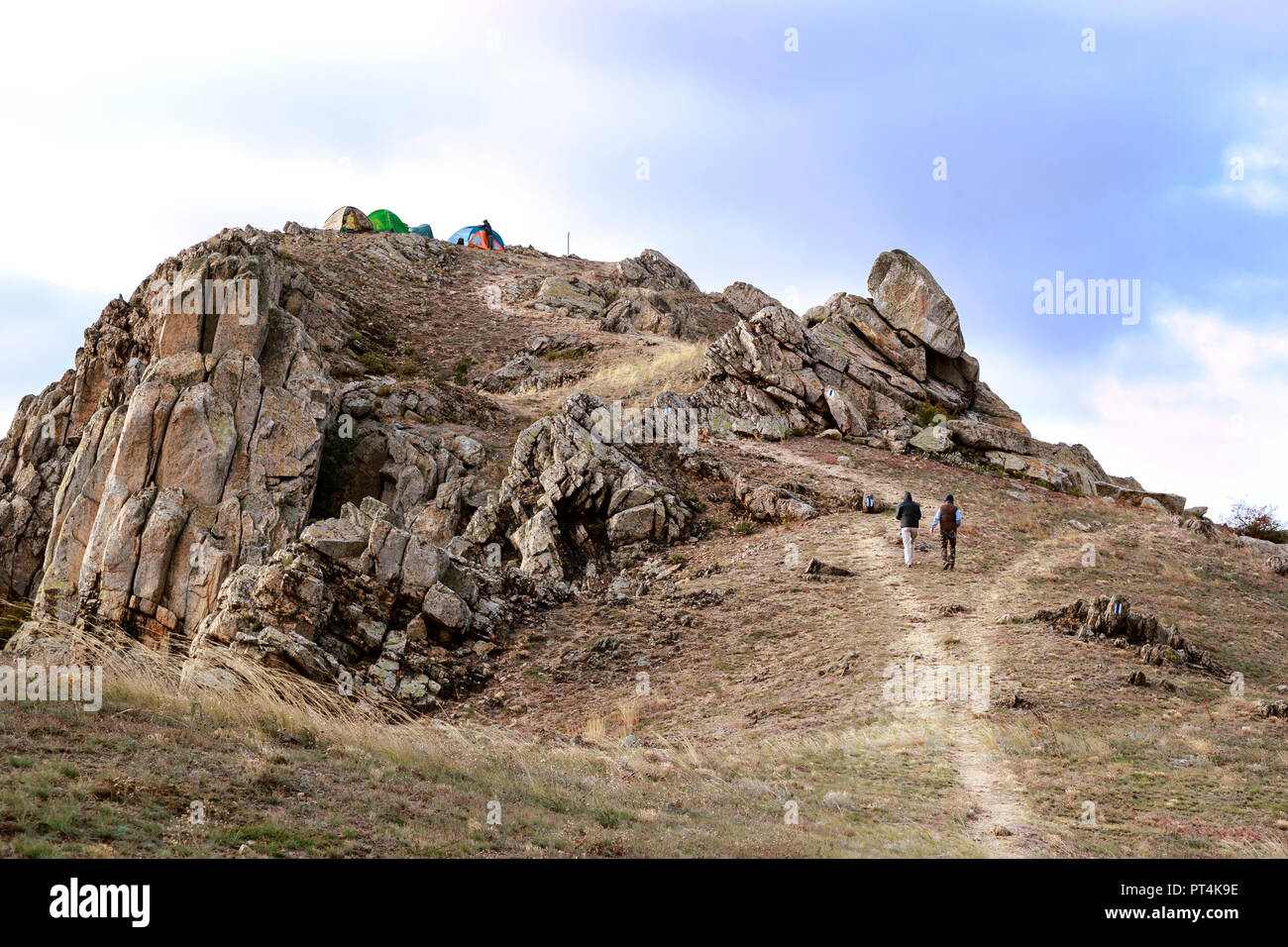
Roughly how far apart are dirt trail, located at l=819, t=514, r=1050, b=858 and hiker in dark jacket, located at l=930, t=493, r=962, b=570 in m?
0.41

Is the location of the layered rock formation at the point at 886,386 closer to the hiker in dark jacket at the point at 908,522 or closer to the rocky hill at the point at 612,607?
the rocky hill at the point at 612,607

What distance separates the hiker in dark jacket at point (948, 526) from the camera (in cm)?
2272

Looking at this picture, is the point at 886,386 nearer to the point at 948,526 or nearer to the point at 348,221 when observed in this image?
the point at 948,526

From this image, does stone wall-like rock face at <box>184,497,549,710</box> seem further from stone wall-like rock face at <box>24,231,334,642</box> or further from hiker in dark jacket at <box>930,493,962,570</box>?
hiker in dark jacket at <box>930,493,962,570</box>

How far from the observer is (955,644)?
58.0 feet

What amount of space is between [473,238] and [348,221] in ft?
36.0

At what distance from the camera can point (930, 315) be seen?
4247cm

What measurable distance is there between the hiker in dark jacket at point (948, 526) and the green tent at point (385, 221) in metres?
62.8

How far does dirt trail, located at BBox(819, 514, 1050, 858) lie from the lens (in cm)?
1010

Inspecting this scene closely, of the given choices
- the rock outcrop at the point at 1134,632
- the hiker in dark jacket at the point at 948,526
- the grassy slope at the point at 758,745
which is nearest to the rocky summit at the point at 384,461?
the grassy slope at the point at 758,745

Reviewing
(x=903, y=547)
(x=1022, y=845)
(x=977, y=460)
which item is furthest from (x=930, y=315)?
(x=1022, y=845)

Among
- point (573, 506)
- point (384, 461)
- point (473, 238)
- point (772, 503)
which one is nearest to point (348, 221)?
point (473, 238)

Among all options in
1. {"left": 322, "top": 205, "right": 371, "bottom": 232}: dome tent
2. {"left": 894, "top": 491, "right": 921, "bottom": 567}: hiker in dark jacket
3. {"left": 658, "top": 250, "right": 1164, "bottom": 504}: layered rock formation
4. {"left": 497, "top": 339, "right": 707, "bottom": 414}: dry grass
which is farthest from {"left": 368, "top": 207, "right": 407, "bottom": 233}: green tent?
→ {"left": 894, "top": 491, "right": 921, "bottom": 567}: hiker in dark jacket
